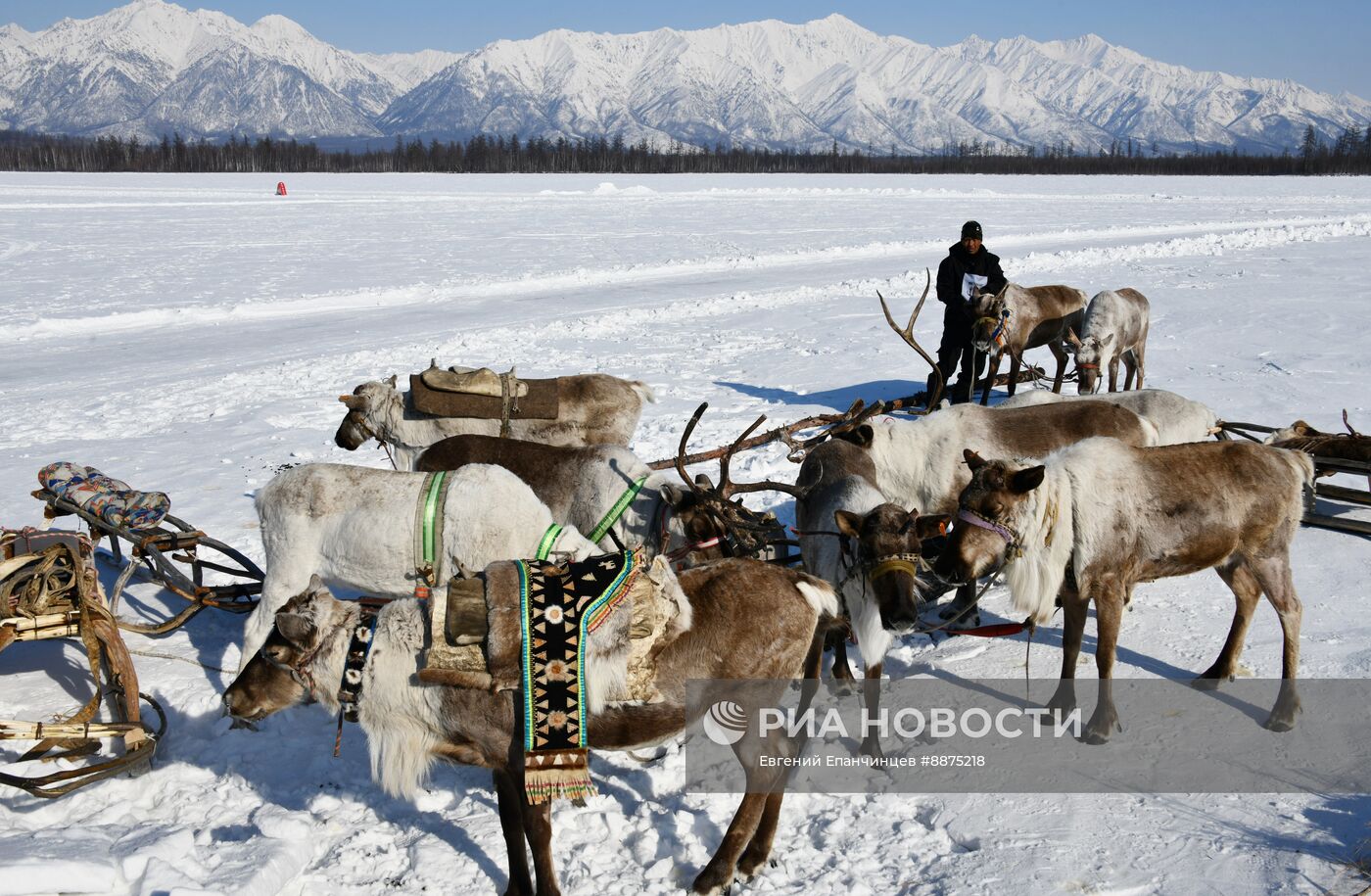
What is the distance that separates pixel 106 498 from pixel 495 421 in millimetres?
2571

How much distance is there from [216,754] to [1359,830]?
5.14m

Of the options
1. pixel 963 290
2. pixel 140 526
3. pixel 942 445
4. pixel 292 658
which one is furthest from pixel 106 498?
pixel 963 290

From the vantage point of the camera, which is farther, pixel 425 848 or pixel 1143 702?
pixel 1143 702

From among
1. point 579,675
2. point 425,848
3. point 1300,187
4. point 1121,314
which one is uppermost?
point 1300,187

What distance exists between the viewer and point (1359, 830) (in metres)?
3.97

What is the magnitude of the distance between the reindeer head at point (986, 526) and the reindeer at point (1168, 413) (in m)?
2.58

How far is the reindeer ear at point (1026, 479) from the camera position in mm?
4598

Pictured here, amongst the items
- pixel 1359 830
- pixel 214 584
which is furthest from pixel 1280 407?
pixel 214 584

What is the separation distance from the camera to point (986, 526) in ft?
15.6

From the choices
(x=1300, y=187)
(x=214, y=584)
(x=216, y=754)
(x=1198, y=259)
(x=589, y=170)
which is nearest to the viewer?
(x=216, y=754)

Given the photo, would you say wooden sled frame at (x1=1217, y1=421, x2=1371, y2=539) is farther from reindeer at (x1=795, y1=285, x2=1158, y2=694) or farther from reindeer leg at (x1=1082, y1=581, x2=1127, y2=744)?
reindeer leg at (x1=1082, y1=581, x2=1127, y2=744)

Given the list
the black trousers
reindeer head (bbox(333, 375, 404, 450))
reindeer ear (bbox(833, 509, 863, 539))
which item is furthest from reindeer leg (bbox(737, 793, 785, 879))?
the black trousers

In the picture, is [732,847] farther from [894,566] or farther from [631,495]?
[631,495]

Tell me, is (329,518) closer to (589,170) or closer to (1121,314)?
(1121,314)
